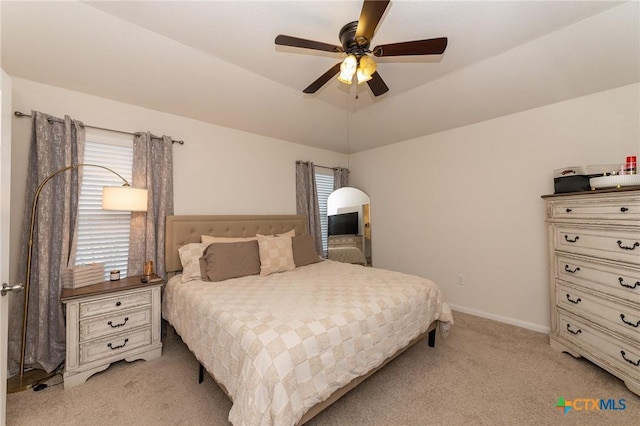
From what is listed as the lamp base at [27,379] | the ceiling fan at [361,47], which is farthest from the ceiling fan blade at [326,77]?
the lamp base at [27,379]

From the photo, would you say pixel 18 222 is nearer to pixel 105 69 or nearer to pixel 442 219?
pixel 105 69

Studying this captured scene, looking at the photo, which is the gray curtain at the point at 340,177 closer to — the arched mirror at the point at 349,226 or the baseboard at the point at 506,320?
the arched mirror at the point at 349,226

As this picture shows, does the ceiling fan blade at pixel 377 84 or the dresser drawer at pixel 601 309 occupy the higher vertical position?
the ceiling fan blade at pixel 377 84

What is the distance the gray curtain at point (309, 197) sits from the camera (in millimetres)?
4113

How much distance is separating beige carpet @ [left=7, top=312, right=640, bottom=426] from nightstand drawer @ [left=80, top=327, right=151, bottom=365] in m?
0.17

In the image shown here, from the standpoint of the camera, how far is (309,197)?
4230 mm

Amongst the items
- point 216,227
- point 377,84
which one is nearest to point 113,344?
point 216,227

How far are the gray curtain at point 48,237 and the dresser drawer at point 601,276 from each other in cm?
444

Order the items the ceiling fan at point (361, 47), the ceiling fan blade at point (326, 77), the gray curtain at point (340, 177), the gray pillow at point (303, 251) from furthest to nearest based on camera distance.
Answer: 1. the gray curtain at point (340, 177)
2. the gray pillow at point (303, 251)
3. the ceiling fan blade at point (326, 77)
4. the ceiling fan at point (361, 47)

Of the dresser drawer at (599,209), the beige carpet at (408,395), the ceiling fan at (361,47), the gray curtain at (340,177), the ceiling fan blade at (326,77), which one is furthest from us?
the gray curtain at (340,177)

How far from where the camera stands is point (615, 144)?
7.94 feet

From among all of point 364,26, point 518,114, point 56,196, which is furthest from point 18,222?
point 518,114

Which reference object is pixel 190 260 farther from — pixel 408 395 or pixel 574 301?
pixel 574 301

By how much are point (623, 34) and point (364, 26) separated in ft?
6.62
